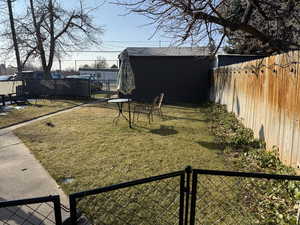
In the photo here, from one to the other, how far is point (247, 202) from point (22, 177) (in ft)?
10.5

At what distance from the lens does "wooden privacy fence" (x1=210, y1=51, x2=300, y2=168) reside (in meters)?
2.98

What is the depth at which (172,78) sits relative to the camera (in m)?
11.8

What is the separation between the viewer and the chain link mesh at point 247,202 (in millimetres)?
2242

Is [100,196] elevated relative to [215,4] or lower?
lower

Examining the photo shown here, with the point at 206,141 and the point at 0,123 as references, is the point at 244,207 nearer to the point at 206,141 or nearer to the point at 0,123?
the point at 206,141

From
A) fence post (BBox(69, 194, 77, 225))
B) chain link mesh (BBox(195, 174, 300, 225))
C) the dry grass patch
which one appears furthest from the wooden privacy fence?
fence post (BBox(69, 194, 77, 225))

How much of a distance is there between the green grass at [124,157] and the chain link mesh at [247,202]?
53mm

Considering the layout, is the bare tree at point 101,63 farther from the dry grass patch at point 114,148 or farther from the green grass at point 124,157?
the dry grass patch at point 114,148

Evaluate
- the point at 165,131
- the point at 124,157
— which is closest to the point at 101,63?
the point at 165,131

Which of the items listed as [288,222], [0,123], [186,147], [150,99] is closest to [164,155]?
[186,147]

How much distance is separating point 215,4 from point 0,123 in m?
6.95

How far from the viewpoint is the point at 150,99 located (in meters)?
12.1

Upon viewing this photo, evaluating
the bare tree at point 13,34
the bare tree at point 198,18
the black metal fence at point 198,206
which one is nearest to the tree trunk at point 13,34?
the bare tree at point 13,34

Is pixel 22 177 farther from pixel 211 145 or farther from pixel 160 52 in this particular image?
pixel 160 52
